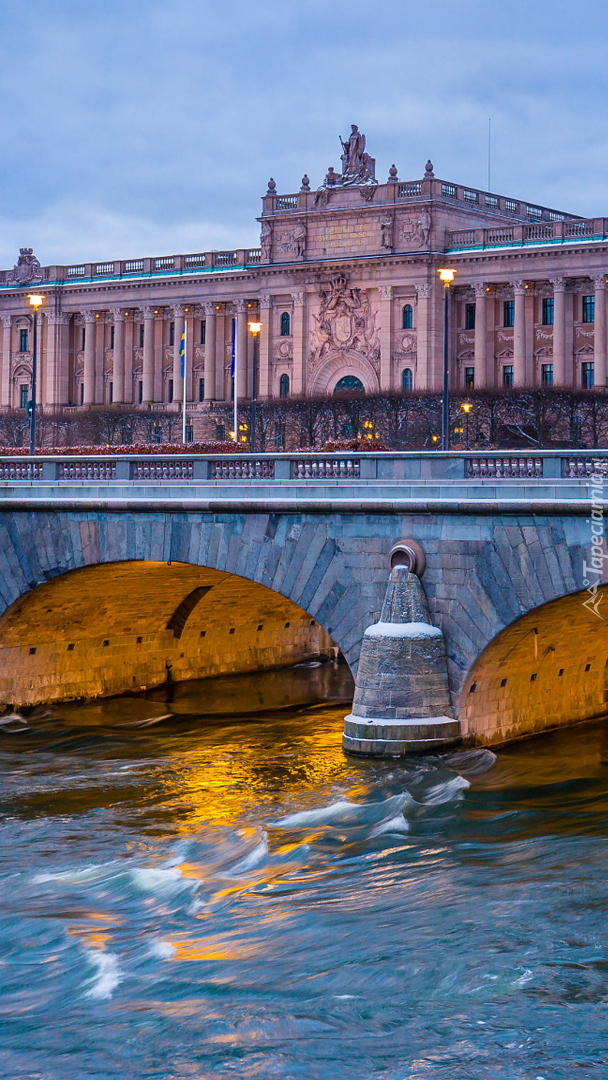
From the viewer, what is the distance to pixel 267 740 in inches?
1457

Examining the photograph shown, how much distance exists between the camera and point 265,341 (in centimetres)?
10331

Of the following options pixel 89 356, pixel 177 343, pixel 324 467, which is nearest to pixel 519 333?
pixel 177 343

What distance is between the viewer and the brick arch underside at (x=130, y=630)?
127ft

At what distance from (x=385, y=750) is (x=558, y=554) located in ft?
17.0

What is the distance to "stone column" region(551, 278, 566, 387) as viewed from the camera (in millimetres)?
90062

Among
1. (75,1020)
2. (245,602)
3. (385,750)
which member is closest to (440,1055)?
(75,1020)

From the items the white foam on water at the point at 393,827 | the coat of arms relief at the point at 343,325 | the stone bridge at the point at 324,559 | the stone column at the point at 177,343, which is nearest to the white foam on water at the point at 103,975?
the white foam on water at the point at 393,827

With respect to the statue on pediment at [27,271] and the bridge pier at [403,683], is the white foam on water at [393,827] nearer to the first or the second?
the bridge pier at [403,683]

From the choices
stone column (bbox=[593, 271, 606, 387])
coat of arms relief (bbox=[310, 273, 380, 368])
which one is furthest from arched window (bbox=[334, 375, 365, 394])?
stone column (bbox=[593, 271, 606, 387])

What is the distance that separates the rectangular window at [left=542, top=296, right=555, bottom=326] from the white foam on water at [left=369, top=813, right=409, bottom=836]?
6942 cm

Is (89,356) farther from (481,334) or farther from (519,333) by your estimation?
(519,333)

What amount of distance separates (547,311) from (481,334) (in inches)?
169

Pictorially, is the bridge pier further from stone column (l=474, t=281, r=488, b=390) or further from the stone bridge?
stone column (l=474, t=281, r=488, b=390)

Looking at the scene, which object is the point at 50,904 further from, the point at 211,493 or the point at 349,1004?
the point at 211,493
